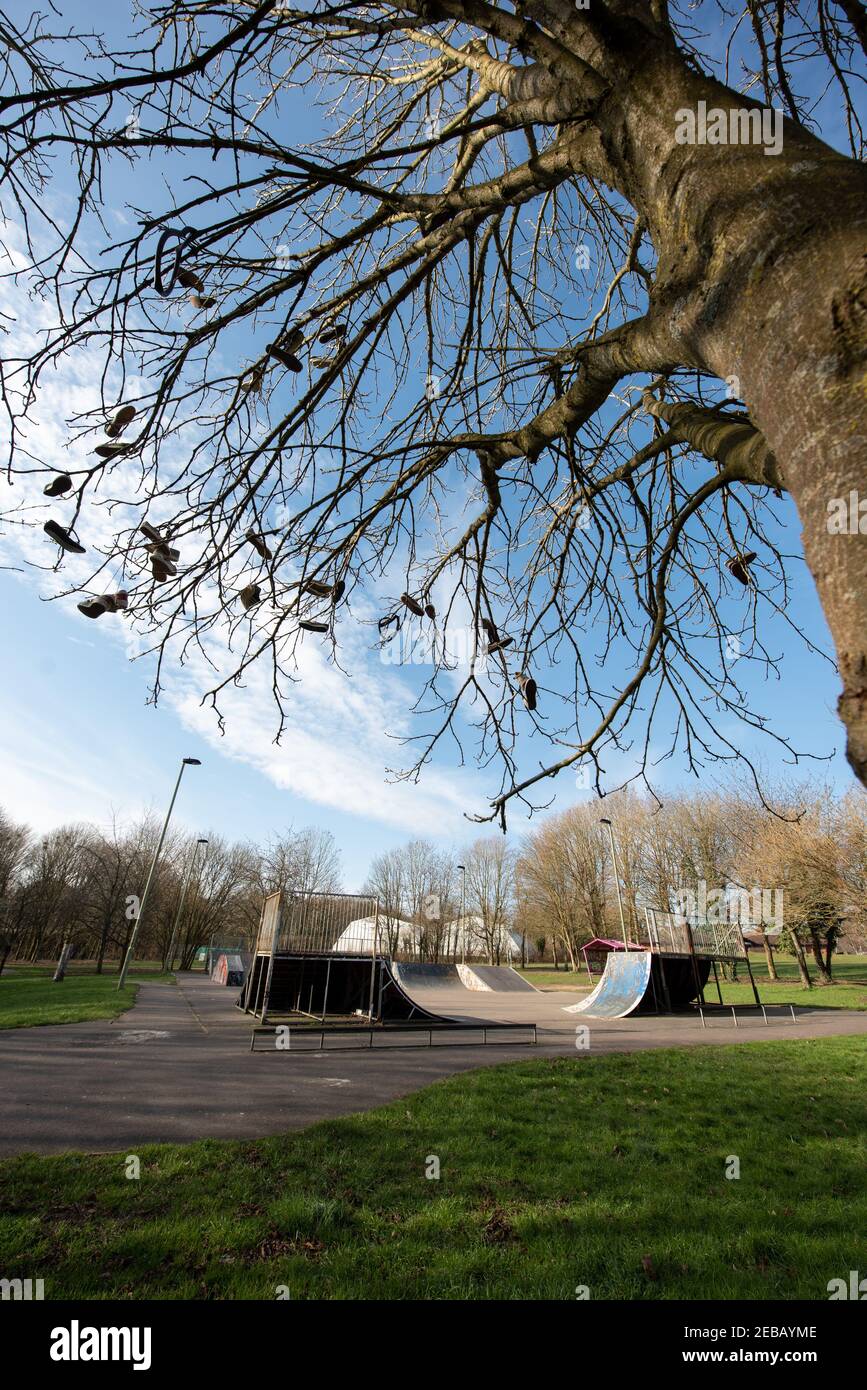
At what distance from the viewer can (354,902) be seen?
16797 millimetres

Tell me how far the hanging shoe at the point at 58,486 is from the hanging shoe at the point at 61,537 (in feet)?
0.77

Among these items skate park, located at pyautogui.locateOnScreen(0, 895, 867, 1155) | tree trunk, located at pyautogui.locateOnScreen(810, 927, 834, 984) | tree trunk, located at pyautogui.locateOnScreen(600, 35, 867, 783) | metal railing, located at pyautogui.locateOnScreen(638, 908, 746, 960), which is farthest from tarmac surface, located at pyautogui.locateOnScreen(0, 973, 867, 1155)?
tree trunk, located at pyautogui.locateOnScreen(810, 927, 834, 984)

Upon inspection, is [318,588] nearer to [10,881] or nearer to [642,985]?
[642,985]

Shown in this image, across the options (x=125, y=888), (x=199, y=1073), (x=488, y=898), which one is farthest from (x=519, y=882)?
(x=199, y=1073)

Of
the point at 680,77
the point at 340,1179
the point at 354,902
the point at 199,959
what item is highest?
the point at 680,77

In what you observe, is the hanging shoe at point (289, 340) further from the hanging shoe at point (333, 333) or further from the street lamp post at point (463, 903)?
the street lamp post at point (463, 903)

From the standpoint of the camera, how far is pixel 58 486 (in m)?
2.60

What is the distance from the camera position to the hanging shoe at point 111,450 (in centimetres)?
274

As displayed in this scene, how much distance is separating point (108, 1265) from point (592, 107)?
5610 millimetres

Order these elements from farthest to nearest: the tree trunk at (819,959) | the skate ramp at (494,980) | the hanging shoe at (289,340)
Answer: the tree trunk at (819,959)
the skate ramp at (494,980)
the hanging shoe at (289,340)

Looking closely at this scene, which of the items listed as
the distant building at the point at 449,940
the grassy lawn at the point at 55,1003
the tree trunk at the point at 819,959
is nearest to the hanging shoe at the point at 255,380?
the grassy lawn at the point at 55,1003

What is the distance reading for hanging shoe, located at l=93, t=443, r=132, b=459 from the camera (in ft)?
8.98

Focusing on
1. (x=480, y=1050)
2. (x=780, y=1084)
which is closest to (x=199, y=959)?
(x=480, y=1050)
